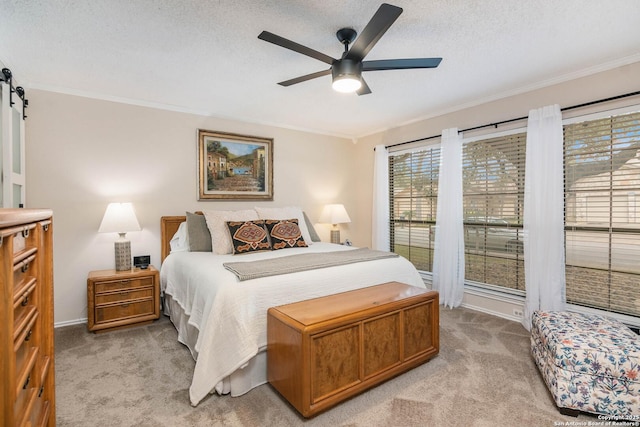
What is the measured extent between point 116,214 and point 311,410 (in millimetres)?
2662

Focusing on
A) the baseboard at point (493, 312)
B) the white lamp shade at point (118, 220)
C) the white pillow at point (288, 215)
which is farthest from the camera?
the white pillow at point (288, 215)

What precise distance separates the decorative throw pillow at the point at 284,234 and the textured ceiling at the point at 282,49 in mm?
1398

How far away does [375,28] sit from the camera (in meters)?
1.75

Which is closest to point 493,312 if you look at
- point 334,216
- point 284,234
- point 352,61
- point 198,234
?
point 334,216

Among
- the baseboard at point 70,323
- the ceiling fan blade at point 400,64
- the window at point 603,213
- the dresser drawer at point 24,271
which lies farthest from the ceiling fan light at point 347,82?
the baseboard at point 70,323

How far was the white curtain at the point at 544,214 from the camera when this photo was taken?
298 centimetres

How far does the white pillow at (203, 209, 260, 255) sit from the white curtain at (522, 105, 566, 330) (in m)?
2.93

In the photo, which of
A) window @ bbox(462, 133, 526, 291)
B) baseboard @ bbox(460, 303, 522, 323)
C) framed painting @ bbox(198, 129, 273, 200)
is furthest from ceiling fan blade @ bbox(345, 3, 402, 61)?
baseboard @ bbox(460, 303, 522, 323)

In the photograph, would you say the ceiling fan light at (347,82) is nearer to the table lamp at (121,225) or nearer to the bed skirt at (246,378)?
the bed skirt at (246,378)

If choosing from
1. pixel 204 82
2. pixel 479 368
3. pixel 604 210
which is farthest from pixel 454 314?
pixel 204 82

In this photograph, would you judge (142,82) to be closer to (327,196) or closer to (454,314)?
(327,196)

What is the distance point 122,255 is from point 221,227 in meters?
1.02

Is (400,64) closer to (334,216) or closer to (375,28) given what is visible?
(375,28)

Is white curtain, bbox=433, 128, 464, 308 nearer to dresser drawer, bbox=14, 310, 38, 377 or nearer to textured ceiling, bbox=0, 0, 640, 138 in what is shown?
textured ceiling, bbox=0, 0, 640, 138
